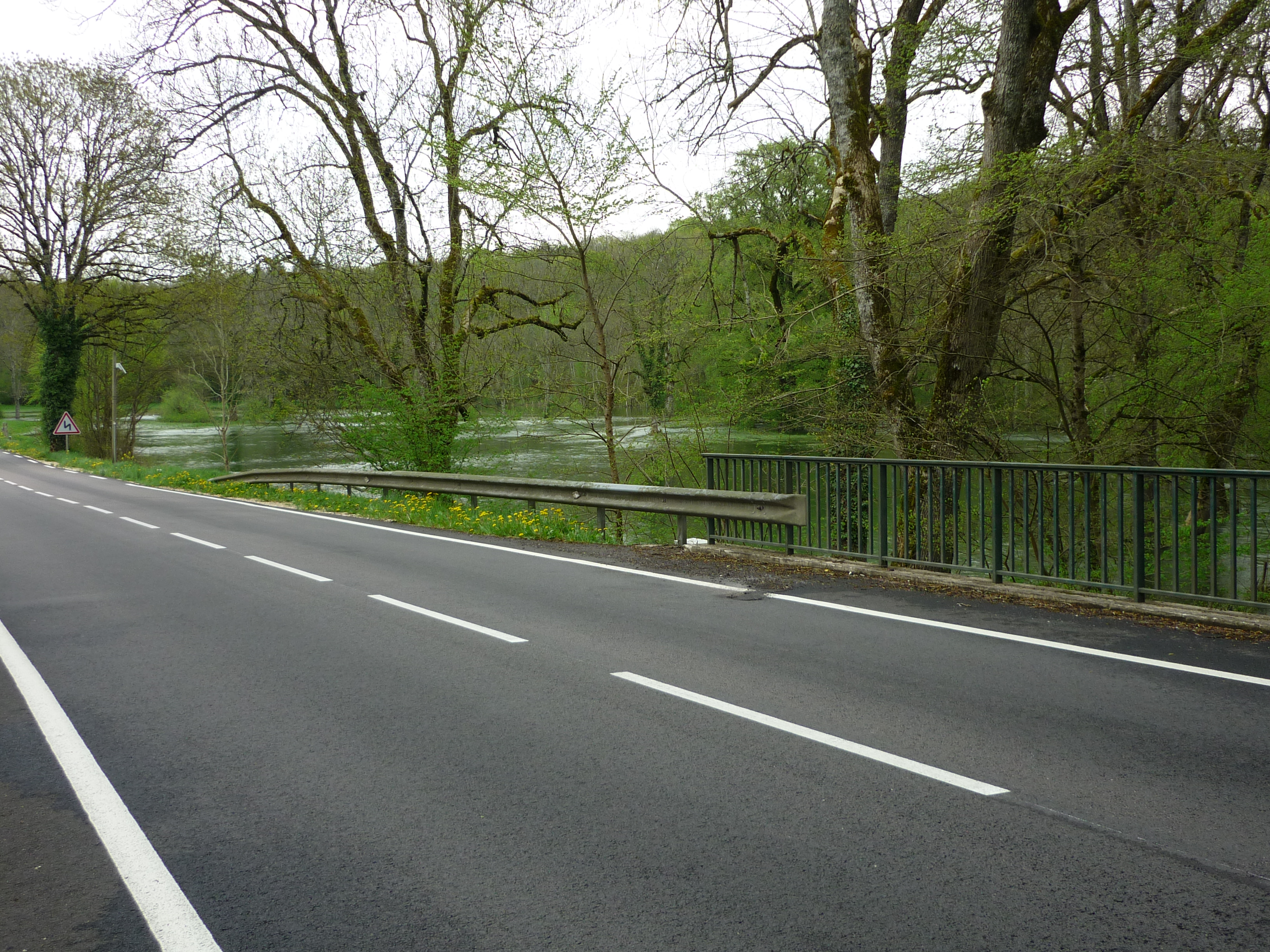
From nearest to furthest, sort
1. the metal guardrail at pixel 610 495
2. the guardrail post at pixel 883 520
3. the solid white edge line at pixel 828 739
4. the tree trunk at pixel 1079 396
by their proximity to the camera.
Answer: the solid white edge line at pixel 828 739, the guardrail post at pixel 883 520, the metal guardrail at pixel 610 495, the tree trunk at pixel 1079 396

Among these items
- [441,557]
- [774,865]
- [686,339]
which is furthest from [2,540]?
[774,865]

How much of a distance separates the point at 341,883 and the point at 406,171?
22.3 metres

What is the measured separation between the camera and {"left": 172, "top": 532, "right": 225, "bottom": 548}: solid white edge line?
13.0 meters

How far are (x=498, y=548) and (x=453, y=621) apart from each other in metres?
4.79

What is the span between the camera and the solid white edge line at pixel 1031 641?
5604mm

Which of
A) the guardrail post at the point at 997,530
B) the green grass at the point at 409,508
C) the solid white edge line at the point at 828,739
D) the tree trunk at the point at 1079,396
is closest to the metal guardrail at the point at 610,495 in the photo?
the green grass at the point at 409,508

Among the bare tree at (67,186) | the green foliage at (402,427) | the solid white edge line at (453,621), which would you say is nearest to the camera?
the solid white edge line at (453,621)

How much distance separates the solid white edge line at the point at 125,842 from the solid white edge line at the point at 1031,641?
5.43 m

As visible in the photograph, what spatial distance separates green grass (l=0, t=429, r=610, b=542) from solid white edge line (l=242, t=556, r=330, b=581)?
11.9ft

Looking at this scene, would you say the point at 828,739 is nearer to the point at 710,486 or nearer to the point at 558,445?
the point at 710,486

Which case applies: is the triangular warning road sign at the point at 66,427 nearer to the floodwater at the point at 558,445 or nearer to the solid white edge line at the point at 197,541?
the floodwater at the point at 558,445

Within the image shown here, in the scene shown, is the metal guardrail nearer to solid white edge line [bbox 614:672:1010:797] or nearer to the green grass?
the green grass

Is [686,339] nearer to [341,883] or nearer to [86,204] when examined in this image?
[341,883]

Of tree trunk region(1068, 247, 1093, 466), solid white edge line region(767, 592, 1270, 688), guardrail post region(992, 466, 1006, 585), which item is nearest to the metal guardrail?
solid white edge line region(767, 592, 1270, 688)
